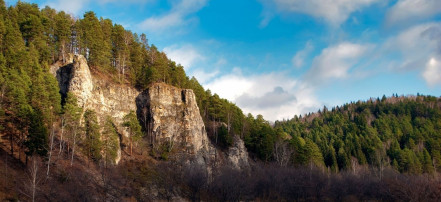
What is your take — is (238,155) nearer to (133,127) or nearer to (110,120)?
(133,127)

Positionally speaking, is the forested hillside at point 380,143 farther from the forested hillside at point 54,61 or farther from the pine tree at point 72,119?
the pine tree at point 72,119

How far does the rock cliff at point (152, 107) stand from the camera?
5441 cm

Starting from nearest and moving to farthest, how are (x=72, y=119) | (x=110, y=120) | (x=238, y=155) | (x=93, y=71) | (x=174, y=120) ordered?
1. (x=72, y=119)
2. (x=110, y=120)
3. (x=93, y=71)
4. (x=174, y=120)
5. (x=238, y=155)

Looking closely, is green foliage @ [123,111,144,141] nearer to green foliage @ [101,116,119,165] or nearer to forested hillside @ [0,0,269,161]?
green foliage @ [101,116,119,165]

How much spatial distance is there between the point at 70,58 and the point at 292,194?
49423mm

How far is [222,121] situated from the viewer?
86500 millimetres

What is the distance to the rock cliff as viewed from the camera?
54.4m

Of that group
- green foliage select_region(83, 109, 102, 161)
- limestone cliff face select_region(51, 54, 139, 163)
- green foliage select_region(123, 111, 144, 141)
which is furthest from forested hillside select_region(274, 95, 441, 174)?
green foliage select_region(83, 109, 102, 161)

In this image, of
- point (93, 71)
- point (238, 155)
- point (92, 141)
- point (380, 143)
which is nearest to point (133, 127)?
point (92, 141)

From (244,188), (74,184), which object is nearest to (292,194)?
(244,188)

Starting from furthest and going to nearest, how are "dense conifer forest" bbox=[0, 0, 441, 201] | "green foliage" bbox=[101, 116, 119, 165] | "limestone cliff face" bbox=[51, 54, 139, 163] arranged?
1. "limestone cliff face" bbox=[51, 54, 139, 163]
2. "green foliage" bbox=[101, 116, 119, 165]
3. "dense conifer forest" bbox=[0, 0, 441, 201]

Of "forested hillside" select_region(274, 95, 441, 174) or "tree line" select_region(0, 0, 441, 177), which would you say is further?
"forested hillside" select_region(274, 95, 441, 174)

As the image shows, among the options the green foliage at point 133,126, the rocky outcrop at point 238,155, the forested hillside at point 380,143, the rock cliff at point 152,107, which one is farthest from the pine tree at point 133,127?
the forested hillside at point 380,143

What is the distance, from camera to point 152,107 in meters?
64.8
